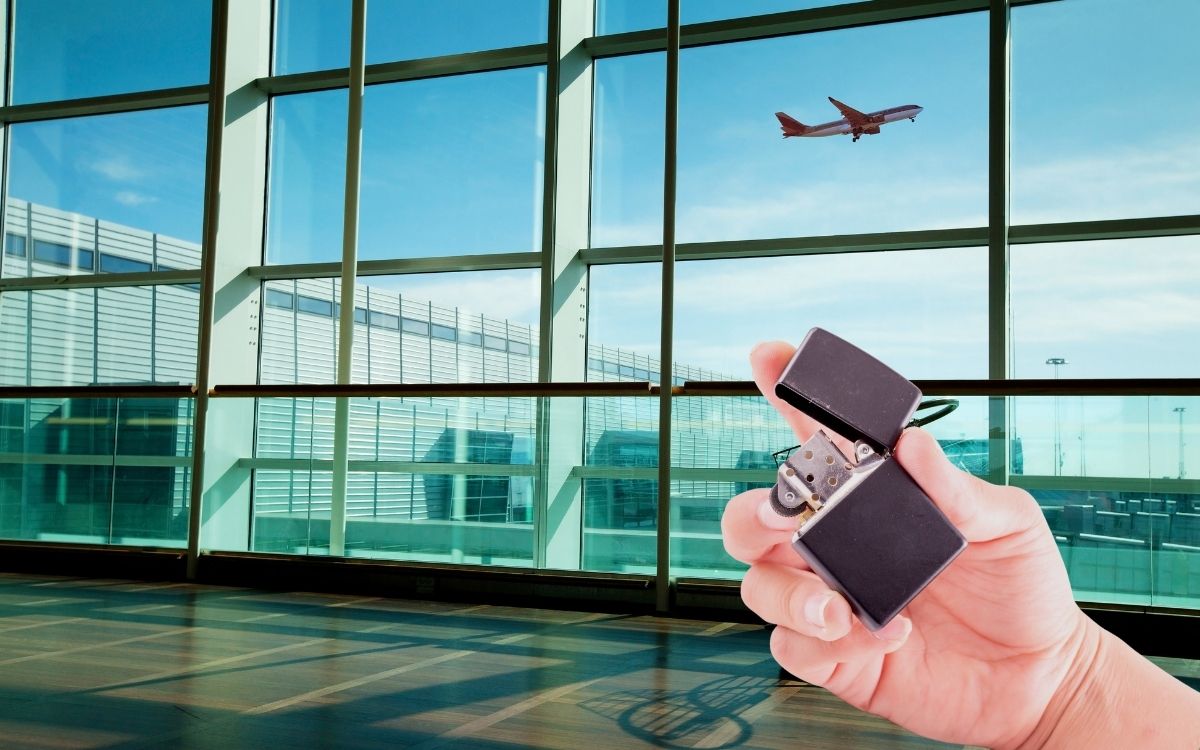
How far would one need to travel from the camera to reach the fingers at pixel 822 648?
69cm

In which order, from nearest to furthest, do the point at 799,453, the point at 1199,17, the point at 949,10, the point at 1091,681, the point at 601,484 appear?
1. the point at 799,453
2. the point at 1091,681
3. the point at 601,484
4. the point at 1199,17
5. the point at 949,10

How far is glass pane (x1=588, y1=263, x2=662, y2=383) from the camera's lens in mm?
6309

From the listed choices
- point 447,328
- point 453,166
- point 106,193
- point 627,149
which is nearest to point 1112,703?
point 627,149

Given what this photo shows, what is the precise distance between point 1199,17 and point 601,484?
3.96 metres

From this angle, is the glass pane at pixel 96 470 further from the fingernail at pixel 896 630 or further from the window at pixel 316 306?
the fingernail at pixel 896 630

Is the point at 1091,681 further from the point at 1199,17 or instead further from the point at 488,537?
the point at 1199,17

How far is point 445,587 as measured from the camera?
5137mm

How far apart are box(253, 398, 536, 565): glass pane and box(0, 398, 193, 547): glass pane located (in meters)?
0.59

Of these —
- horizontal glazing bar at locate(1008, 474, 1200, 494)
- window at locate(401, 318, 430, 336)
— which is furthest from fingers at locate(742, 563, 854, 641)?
window at locate(401, 318, 430, 336)

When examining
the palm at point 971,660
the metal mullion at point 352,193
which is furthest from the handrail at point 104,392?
the palm at point 971,660

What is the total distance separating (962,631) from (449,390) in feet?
14.7

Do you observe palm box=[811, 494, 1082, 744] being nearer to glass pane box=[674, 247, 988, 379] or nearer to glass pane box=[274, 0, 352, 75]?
glass pane box=[674, 247, 988, 379]

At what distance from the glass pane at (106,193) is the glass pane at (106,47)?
25 cm

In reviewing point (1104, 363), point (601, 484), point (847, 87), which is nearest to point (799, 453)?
point (601, 484)
